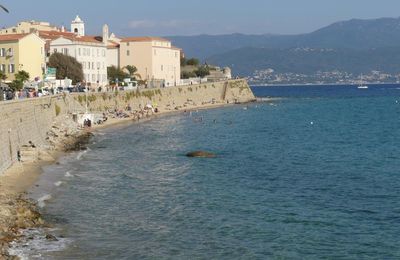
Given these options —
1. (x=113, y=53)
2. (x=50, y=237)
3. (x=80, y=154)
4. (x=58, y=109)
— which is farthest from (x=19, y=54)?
(x=50, y=237)

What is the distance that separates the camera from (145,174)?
38312mm

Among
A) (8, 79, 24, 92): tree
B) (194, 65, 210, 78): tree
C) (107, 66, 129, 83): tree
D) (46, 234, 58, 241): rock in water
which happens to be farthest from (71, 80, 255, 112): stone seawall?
(46, 234, 58, 241): rock in water

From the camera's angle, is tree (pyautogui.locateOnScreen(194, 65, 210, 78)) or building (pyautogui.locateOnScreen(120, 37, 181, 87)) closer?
building (pyautogui.locateOnScreen(120, 37, 181, 87))

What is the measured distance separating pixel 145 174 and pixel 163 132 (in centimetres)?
2703

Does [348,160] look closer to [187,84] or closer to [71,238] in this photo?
[71,238]

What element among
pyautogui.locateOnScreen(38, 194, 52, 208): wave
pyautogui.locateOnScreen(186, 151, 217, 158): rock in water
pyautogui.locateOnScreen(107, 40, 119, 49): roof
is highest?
pyautogui.locateOnScreen(107, 40, 119, 49): roof

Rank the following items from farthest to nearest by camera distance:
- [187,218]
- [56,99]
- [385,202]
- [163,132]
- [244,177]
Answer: [163,132]
[56,99]
[244,177]
[385,202]
[187,218]

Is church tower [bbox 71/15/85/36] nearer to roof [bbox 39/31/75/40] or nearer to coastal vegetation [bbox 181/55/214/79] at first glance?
roof [bbox 39/31/75/40]

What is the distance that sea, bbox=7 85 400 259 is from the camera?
22672 millimetres

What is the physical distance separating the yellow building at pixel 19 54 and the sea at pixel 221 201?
20525 millimetres

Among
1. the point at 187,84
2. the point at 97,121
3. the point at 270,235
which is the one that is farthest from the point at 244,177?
the point at 187,84

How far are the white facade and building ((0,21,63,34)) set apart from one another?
9.17 m

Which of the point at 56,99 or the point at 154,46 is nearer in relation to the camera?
the point at 56,99

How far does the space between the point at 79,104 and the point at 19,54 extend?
9261mm
